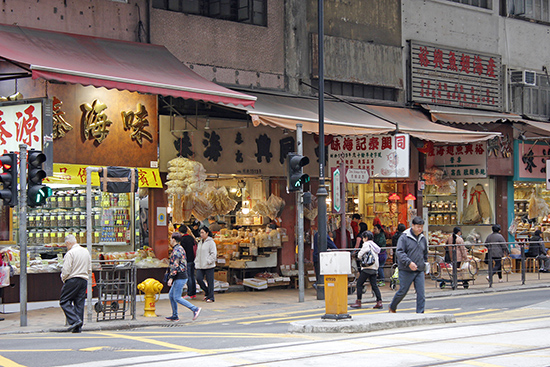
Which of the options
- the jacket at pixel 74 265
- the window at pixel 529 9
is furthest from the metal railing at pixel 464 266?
the window at pixel 529 9

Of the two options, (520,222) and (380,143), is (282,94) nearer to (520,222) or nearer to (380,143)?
(380,143)

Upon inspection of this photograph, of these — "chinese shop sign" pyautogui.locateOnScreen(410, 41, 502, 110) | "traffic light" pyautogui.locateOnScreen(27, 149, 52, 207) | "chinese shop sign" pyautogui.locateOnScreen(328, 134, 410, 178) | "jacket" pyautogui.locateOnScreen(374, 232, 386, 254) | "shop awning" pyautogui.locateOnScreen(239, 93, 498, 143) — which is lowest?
"jacket" pyautogui.locateOnScreen(374, 232, 386, 254)

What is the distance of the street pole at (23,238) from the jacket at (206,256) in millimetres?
4738

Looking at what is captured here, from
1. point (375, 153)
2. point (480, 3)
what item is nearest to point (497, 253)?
point (375, 153)

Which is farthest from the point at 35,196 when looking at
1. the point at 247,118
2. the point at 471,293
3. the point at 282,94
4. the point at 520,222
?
the point at 520,222

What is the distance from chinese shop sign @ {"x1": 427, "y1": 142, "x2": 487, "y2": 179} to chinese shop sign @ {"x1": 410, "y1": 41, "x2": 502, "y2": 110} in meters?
1.58

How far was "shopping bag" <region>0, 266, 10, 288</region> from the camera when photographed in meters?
14.8

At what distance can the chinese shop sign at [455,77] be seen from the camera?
24.1 m

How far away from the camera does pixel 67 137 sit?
16562 mm

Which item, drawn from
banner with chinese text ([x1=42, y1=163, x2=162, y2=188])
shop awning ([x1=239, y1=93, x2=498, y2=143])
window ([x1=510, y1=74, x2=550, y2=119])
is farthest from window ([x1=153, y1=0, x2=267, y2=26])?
window ([x1=510, y1=74, x2=550, y2=119])

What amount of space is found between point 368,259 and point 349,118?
536 cm

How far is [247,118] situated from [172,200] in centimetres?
299

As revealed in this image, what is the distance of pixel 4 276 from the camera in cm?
1486

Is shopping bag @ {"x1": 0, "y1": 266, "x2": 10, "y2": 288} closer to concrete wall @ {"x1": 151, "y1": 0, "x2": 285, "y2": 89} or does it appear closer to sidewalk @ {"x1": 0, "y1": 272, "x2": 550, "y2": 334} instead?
sidewalk @ {"x1": 0, "y1": 272, "x2": 550, "y2": 334}
